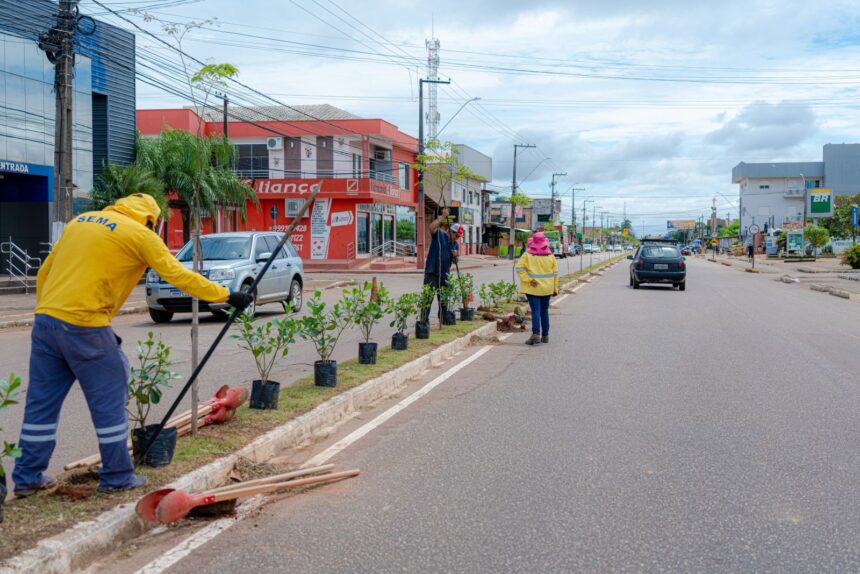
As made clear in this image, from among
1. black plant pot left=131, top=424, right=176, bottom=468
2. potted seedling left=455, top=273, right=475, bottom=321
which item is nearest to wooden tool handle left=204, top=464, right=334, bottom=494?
black plant pot left=131, top=424, right=176, bottom=468

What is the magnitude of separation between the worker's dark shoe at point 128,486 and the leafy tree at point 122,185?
24.1 metres

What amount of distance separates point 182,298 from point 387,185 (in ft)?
113

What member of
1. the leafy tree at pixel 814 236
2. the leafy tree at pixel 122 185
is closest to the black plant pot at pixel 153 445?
the leafy tree at pixel 122 185

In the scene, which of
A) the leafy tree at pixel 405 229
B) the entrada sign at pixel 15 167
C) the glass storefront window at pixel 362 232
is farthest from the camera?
the leafy tree at pixel 405 229

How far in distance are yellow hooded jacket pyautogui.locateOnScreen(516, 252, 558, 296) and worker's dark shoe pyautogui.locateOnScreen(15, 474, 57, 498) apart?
860 cm

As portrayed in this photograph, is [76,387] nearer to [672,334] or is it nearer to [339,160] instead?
[672,334]

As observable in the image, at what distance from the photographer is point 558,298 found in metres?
23.1

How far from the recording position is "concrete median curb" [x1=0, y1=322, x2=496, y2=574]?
3.89 metres

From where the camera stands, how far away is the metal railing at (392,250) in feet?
166

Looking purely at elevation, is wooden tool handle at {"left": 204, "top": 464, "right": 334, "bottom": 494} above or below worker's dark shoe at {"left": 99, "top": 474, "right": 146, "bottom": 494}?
below

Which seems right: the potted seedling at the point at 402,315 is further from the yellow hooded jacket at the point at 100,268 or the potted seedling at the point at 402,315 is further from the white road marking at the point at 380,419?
the yellow hooded jacket at the point at 100,268

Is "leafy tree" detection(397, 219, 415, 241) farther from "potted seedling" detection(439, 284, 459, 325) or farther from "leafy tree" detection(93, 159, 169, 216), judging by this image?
"potted seedling" detection(439, 284, 459, 325)

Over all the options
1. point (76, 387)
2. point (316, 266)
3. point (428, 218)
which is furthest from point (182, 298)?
point (428, 218)

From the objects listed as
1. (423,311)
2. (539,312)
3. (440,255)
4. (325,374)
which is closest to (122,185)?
(440,255)
